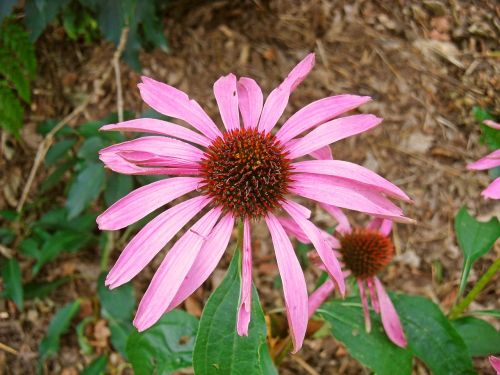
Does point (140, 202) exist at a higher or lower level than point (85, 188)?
higher

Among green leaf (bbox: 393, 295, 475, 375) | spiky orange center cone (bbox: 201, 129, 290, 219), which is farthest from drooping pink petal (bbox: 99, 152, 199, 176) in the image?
green leaf (bbox: 393, 295, 475, 375)

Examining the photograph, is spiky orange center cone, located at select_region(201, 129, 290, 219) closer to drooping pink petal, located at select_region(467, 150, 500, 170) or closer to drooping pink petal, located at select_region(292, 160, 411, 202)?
drooping pink petal, located at select_region(292, 160, 411, 202)

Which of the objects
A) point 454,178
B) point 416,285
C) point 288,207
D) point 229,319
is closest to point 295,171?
point 288,207

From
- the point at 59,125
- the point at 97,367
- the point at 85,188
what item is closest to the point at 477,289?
the point at 85,188

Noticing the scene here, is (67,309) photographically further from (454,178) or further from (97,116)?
(454,178)

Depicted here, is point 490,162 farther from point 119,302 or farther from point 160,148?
point 119,302

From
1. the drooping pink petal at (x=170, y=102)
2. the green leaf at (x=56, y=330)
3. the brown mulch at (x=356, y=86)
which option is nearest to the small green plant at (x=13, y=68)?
the brown mulch at (x=356, y=86)
